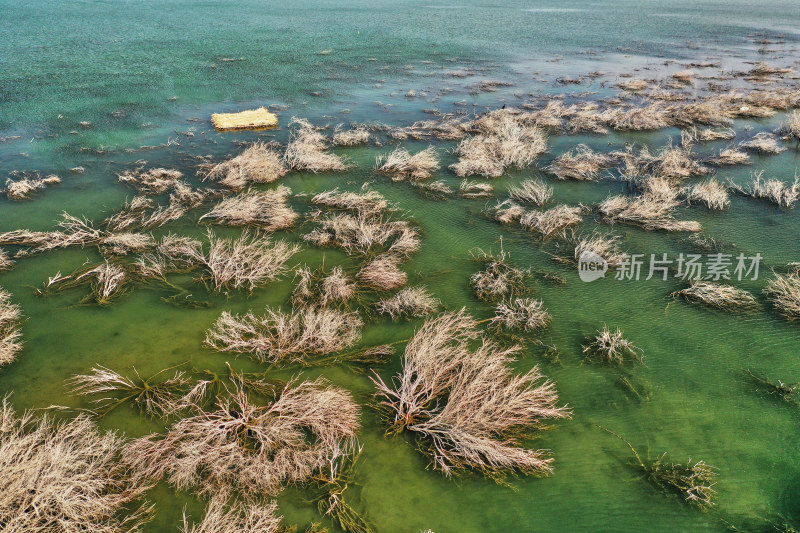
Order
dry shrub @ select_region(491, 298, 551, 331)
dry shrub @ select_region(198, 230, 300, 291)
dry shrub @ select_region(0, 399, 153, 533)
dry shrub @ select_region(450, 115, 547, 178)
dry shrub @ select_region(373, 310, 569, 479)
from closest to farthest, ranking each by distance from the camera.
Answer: dry shrub @ select_region(0, 399, 153, 533), dry shrub @ select_region(373, 310, 569, 479), dry shrub @ select_region(491, 298, 551, 331), dry shrub @ select_region(198, 230, 300, 291), dry shrub @ select_region(450, 115, 547, 178)

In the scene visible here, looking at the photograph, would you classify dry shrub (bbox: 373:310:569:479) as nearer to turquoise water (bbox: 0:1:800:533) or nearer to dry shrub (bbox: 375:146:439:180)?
turquoise water (bbox: 0:1:800:533)

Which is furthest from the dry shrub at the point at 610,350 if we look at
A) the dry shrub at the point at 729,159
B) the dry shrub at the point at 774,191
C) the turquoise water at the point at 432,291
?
the dry shrub at the point at 729,159

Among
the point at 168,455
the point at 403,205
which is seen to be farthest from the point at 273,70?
the point at 168,455

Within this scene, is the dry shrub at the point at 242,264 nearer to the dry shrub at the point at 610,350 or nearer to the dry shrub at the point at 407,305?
the dry shrub at the point at 407,305

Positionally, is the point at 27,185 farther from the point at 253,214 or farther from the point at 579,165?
the point at 579,165

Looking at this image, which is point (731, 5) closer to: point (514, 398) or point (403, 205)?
point (403, 205)

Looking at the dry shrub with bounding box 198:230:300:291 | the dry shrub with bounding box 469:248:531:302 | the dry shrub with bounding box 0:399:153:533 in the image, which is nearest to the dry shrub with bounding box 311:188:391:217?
the dry shrub with bounding box 198:230:300:291

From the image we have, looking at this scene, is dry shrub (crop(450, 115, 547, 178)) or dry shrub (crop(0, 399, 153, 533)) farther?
dry shrub (crop(450, 115, 547, 178))
